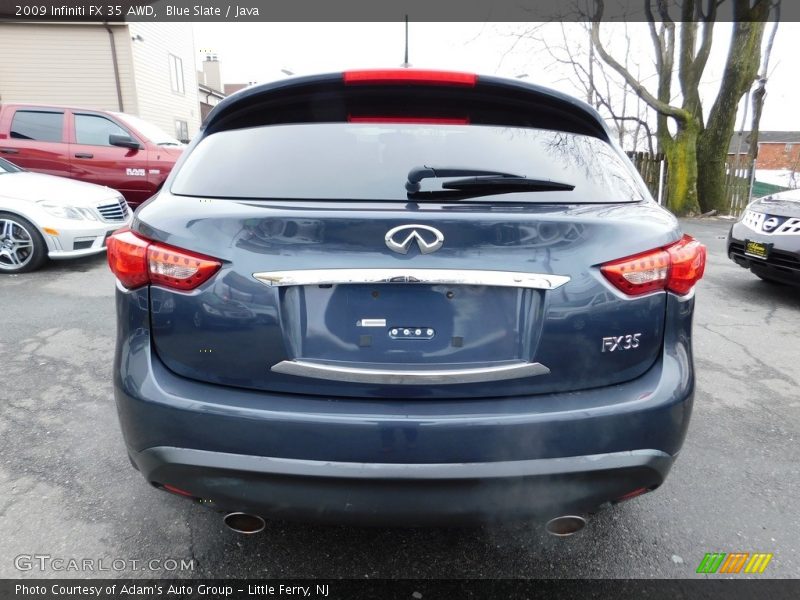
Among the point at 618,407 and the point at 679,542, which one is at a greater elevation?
the point at 618,407

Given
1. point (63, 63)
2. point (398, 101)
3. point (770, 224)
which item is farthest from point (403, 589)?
point (63, 63)

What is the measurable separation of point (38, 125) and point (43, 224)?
12.1ft

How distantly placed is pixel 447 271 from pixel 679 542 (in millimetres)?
1598

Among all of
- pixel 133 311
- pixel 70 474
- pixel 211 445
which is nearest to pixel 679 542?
pixel 211 445

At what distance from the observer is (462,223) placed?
1.52 meters

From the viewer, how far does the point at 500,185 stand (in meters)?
1.70

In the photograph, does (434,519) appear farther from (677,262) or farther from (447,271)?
(677,262)

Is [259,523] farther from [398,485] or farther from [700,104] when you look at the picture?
[700,104]

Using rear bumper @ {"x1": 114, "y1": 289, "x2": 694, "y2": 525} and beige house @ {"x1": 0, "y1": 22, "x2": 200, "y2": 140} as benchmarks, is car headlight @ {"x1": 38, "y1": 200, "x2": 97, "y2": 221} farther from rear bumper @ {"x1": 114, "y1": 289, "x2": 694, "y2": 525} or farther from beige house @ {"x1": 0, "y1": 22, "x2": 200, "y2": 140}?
beige house @ {"x1": 0, "y1": 22, "x2": 200, "y2": 140}

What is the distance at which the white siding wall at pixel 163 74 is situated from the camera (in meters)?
19.4

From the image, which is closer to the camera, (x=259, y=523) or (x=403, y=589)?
(x=259, y=523)

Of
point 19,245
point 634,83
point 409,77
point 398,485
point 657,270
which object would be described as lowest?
point 19,245

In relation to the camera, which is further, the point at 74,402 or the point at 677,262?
the point at 74,402

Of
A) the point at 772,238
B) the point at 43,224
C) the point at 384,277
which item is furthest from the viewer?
the point at 43,224
